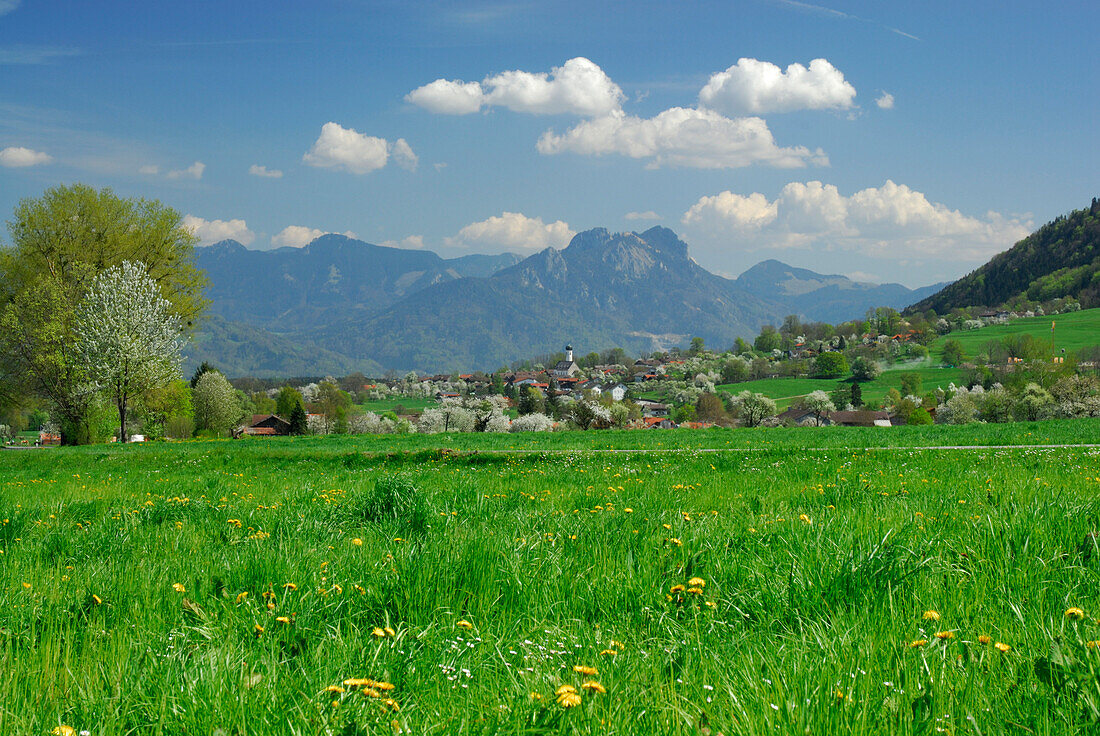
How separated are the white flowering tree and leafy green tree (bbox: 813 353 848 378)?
15629 cm

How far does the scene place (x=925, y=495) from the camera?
21.8 feet

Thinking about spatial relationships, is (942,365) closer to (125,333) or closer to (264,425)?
(264,425)

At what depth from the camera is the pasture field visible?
230 centimetres

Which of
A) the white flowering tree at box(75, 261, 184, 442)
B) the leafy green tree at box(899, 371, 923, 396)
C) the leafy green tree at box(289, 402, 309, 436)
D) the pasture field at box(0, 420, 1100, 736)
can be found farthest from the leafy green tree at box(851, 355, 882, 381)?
the pasture field at box(0, 420, 1100, 736)

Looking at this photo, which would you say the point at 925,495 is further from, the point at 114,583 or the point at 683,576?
the point at 114,583

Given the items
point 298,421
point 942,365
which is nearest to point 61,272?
point 298,421

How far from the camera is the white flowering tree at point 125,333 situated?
4072 cm

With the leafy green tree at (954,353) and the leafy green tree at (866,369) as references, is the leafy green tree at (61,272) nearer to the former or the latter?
the leafy green tree at (866,369)

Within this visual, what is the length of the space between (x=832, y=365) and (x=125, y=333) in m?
160

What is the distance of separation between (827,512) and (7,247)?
5242 centimetres

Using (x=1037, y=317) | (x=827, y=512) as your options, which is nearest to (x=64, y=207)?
(x=827, y=512)

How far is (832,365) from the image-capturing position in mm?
165625

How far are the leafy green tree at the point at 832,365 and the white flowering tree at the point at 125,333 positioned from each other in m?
156

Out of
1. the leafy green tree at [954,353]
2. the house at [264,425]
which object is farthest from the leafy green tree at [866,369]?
the house at [264,425]
